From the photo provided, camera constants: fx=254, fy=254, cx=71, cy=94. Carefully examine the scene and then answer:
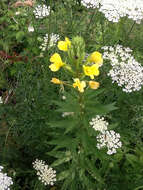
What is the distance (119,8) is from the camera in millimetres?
3541

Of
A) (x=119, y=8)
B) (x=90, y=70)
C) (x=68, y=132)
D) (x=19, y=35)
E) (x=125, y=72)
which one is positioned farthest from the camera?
(x=19, y=35)

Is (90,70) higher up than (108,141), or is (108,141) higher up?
(90,70)

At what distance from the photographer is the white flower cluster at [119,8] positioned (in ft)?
11.4

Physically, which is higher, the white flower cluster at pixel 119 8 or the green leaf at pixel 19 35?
the white flower cluster at pixel 119 8

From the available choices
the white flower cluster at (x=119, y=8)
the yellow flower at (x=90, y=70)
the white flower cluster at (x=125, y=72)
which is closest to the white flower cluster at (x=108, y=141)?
the white flower cluster at (x=125, y=72)

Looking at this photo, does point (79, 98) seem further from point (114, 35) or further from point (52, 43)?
point (114, 35)

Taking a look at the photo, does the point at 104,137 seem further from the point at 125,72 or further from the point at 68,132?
the point at 125,72

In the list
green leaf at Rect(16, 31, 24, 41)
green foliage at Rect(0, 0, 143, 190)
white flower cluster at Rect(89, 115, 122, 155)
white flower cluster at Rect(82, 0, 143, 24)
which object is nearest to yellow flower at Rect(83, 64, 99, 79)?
green foliage at Rect(0, 0, 143, 190)

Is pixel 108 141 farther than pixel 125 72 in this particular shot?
Answer: No

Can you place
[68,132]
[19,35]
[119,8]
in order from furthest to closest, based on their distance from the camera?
1. [19,35]
2. [119,8]
3. [68,132]

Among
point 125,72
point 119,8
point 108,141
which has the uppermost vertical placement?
point 119,8

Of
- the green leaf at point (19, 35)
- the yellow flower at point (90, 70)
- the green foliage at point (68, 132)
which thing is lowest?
the green foliage at point (68, 132)

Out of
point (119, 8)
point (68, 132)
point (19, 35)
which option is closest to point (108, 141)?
point (68, 132)

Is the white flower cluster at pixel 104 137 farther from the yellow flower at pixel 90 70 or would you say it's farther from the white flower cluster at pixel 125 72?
the yellow flower at pixel 90 70
